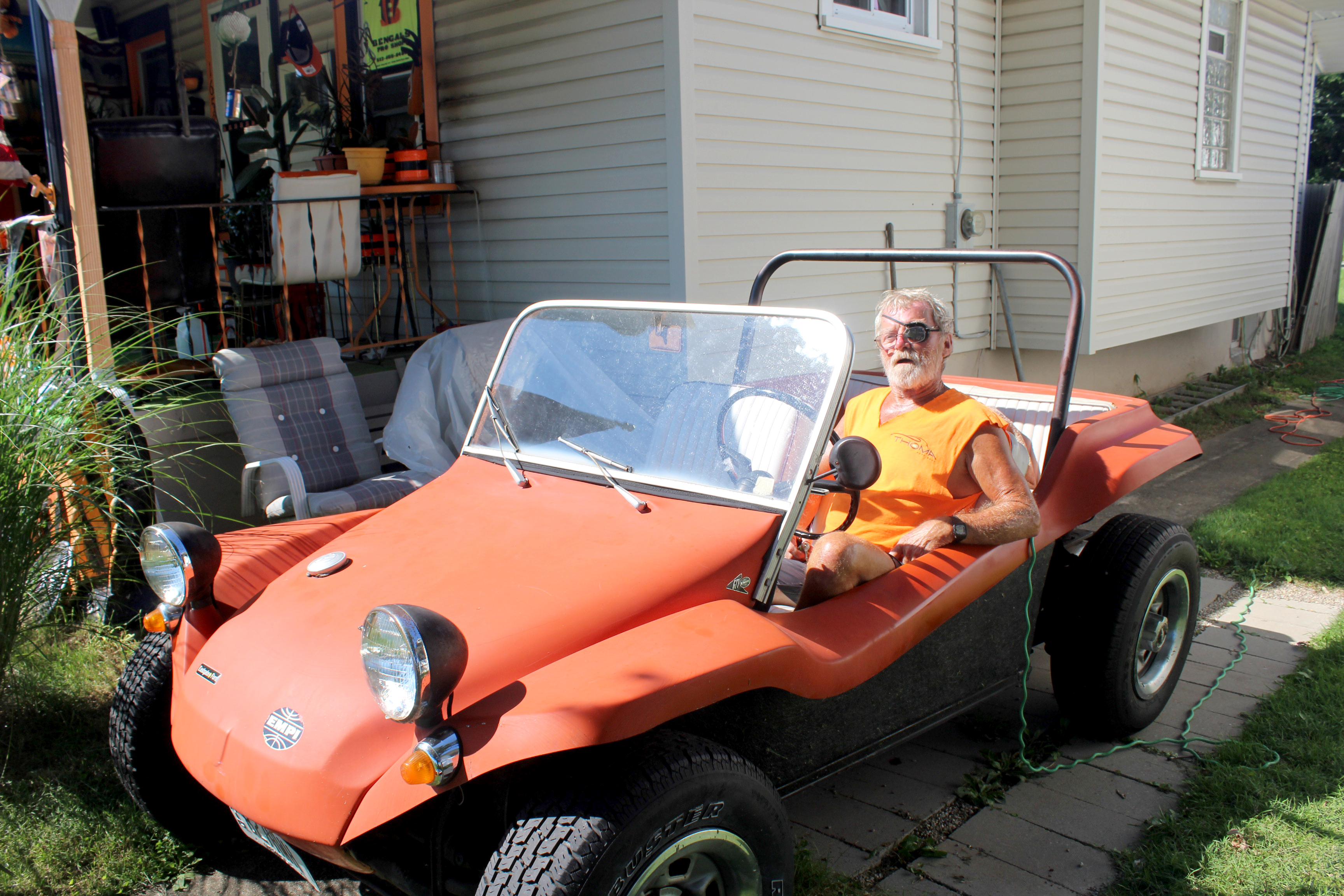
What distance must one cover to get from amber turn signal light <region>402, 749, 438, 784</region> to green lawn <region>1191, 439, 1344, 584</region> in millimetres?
4555

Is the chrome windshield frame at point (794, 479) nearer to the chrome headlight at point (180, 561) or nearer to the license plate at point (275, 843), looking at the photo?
the chrome headlight at point (180, 561)

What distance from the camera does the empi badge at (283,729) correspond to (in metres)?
1.98

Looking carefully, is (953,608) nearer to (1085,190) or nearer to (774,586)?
(774,586)

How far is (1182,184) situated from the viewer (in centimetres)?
964

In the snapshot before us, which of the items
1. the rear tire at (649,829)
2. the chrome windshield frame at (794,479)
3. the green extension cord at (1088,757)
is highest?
the chrome windshield frame at (794,479)

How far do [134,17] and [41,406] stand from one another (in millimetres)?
9346

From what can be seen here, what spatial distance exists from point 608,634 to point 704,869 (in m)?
0.52

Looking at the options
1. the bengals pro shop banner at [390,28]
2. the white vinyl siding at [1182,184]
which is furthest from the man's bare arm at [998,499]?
the white vinyl siding at [1182,184]

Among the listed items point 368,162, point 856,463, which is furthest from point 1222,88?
point 856,463

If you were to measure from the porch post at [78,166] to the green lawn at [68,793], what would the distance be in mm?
1196

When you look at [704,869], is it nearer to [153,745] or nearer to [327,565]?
[327,565]

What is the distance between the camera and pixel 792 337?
104 inches

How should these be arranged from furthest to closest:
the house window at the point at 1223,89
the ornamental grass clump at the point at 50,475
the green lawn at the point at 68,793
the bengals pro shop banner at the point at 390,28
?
the house window at the point at 1223,89, the bengals pro shop banner at the point at 390,28, the ornamental grass clump at the point at 50,475, the green lawn at the point at 68,793

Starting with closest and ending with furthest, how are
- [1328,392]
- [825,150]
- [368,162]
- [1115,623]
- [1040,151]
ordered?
1. [1115,623]
2. [368,162]
3. [825,150]
4. [1040,151]
5. [1328,392]
